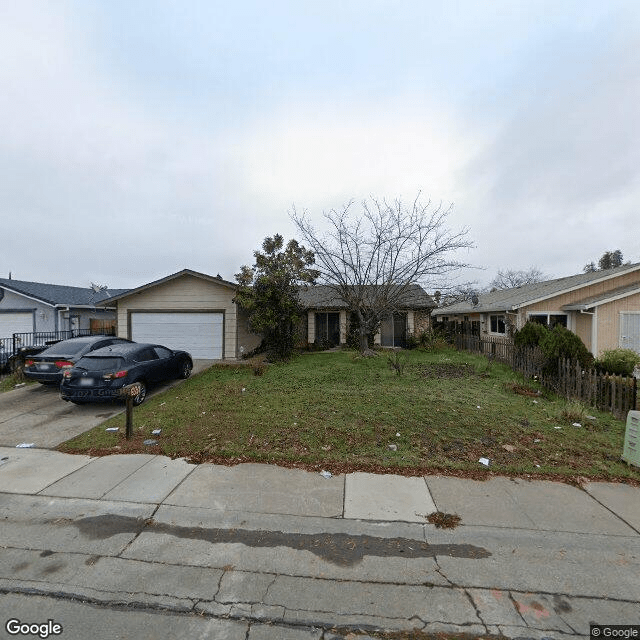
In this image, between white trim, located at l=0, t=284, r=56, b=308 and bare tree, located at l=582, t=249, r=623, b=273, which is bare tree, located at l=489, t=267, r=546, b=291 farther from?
white trim, located at l=0, t=284, r=56, b=308

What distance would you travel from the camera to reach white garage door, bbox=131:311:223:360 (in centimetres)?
1434

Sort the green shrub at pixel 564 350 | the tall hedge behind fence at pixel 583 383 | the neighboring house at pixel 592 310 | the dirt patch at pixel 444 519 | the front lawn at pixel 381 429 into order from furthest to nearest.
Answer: the neighboring house at pixel 592 310, the green shrub at pixel 564 350, the tall hedge behind fence at pixel 583 383, the front lawn at pixel 381 429, the dirt patch at pixel 444 519

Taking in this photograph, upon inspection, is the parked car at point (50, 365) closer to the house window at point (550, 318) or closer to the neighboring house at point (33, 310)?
the neighboring house at point (33, 310)

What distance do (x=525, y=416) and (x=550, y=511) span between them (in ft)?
11.5

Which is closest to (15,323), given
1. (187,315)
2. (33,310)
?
(33,310)

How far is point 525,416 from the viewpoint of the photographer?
6.77 m

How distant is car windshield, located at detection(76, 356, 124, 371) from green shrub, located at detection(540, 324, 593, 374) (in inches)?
422

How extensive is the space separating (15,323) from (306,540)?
23066 millimetres

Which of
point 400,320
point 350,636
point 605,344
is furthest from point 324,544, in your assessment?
point 400,320

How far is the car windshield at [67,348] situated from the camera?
30.9 ft

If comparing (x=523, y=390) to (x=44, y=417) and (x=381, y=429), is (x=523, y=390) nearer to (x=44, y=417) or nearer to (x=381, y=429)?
(x=381, y=429)

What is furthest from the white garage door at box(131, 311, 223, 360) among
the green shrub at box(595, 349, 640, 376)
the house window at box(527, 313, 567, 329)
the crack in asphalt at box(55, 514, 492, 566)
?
the house window at box(527, 313, 567, 329)

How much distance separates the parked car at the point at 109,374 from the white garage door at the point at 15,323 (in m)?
15.1

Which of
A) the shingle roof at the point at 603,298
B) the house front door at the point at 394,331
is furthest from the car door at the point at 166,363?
the shingle roof at the point at 603,298
